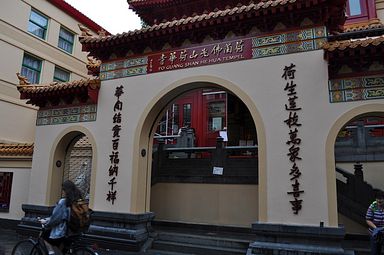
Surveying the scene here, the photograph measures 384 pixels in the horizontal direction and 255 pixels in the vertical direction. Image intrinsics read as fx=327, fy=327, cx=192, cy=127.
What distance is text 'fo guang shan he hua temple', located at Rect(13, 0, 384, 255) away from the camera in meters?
6.16

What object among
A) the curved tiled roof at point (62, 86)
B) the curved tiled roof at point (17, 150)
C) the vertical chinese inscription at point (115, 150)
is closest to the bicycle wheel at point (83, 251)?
the vertical chinese inscription at point (115, 150)

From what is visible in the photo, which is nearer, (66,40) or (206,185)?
(206,185)

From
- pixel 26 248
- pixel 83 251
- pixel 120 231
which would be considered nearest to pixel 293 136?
pixel 83 251

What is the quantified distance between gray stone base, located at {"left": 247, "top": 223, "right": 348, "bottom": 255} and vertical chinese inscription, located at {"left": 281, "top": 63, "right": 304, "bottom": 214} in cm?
41

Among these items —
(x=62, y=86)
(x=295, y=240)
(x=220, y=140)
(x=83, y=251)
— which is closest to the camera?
(x=83, y=251)

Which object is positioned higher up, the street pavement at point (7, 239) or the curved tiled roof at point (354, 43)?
the curved tiled roof at point (354, 43)

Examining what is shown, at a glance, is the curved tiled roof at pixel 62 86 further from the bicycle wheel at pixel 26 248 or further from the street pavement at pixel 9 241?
the bicycle wheel at pixel 26 248

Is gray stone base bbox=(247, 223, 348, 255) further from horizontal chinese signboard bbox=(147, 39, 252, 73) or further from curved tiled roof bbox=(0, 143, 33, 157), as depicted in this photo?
curved tiled roof bbox=(0, 143, 33, 157)

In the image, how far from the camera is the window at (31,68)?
51.9ft

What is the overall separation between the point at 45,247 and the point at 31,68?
13.3 metres

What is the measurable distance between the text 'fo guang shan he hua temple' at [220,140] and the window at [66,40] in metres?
8.14

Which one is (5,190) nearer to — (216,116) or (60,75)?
(216,116)

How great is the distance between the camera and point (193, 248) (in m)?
7.39

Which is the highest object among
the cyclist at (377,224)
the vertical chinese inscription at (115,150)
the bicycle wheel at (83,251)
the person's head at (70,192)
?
the vertical chinese inscription at (115,150)
